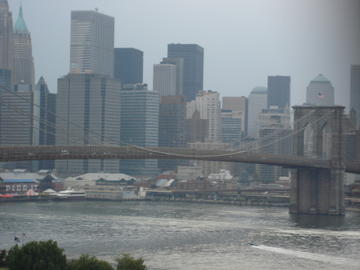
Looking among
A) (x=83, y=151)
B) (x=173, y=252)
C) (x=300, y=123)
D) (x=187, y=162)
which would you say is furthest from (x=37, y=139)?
(x=173, y=252)

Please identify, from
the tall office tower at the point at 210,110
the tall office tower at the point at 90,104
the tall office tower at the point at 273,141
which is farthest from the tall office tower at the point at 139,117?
the tall office tower at the point at 210,110

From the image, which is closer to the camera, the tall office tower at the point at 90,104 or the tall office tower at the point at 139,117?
the tall office tower at the point at 90,104

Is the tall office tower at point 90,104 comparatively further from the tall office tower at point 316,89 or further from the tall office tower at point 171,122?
the tall office tower at point 316,89

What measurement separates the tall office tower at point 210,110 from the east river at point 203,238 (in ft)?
395

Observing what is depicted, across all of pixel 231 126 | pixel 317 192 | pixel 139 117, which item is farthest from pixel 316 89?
pixel 317 192

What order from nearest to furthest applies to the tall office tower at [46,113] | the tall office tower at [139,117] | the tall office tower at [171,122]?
the tall office tower at [46,113]
the tall office tower at [139,117]
the tall office tower at [171,122]

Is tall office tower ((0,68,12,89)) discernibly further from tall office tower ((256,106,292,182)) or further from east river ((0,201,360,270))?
east river ((0,201,360,270))

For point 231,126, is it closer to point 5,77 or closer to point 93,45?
point 93,45

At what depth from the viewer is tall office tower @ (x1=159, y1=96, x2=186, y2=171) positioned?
15938 cm

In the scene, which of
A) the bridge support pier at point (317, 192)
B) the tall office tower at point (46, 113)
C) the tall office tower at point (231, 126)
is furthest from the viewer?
the tall office tower at point (231, 126)

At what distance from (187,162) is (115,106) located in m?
15.2

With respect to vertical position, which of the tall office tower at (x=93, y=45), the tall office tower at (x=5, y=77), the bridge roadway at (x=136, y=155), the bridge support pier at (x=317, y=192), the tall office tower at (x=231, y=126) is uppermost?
the tall office tower at (x=93, y=45)

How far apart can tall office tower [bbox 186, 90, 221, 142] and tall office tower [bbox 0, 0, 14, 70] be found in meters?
38.3

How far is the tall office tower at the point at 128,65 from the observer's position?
193250 millimetres
